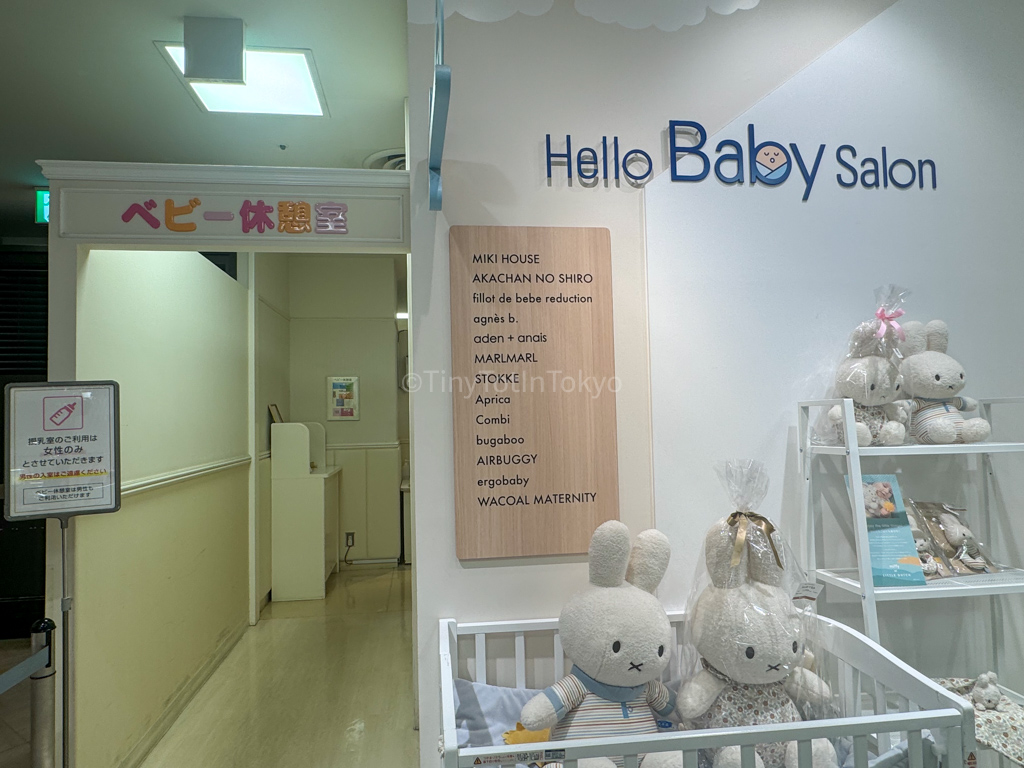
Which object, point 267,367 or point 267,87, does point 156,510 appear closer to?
point 267,87

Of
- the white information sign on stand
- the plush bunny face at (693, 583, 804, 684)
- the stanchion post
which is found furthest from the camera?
the white information sign on stand

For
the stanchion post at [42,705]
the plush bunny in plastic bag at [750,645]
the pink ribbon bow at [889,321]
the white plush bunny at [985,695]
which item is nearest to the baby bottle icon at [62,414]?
the stanchion post at [42,705]

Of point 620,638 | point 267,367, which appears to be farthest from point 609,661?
point 267,367

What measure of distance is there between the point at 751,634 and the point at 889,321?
0.93 meters

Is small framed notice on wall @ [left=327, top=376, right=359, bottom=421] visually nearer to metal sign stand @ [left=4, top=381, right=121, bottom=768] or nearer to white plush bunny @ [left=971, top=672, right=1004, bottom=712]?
metal sign stand @ [left=4, top=381, right=121, bottom=768]

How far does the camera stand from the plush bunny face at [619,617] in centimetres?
135

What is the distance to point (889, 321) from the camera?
65.9 inches

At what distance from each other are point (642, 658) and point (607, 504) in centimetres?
41

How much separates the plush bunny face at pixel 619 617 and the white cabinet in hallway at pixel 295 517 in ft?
10.3

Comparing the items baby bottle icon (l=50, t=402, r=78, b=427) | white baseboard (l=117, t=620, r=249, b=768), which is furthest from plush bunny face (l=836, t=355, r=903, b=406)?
white baseboard (l=117, t=620, r=249, b=768)

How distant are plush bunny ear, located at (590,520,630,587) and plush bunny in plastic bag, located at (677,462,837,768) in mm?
199

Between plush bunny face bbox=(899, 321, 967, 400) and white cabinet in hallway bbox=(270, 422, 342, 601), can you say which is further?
white cabinet in hallway bbox=(270, 422, 342, 601)

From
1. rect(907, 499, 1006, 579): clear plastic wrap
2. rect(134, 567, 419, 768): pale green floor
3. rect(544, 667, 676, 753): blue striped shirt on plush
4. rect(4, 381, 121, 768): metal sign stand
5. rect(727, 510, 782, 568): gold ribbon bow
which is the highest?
rect(4, 381, 121, 768): metal sign stand

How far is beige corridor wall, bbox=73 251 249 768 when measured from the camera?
1.98 m
